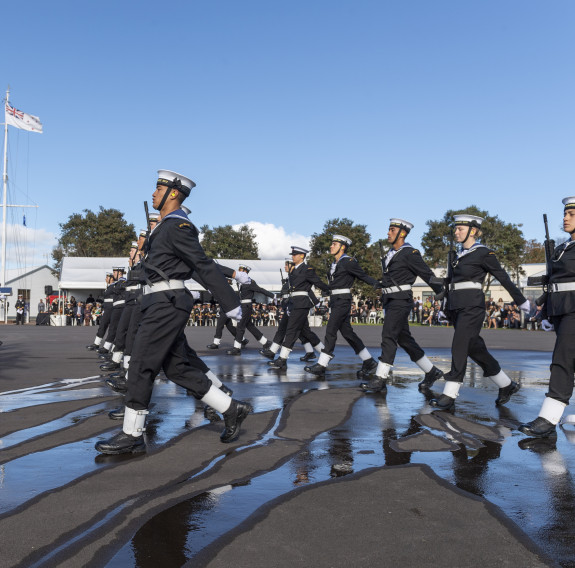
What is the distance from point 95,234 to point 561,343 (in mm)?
69888

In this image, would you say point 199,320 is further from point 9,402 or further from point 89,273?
point 9,402

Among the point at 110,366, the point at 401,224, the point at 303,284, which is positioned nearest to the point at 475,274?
the point at 401,224

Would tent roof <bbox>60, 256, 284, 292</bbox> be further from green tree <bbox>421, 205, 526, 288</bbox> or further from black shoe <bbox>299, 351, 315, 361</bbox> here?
black shoe <bbox>299, 351, 315, 361</bbox>

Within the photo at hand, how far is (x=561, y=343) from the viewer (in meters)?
5.90

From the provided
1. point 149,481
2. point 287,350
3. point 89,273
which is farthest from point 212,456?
point 89,273

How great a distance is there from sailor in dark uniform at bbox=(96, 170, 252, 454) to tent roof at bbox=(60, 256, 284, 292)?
1572 inches

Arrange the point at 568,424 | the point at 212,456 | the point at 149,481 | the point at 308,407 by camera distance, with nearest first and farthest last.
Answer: the point at 149,481
the point at 212,456
the point at 568,424
the point at 308,407

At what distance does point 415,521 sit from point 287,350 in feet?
27.1

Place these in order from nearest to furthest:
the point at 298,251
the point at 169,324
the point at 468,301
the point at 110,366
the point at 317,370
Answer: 1. the point at 169,324
2. the point at 468,301
3. the point at 317,370
4. the point at 110,366
5. the point at 298,251

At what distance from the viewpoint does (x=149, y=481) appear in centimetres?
422

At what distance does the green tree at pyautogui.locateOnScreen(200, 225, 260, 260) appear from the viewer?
75.2 m

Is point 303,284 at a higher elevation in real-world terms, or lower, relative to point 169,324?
higher

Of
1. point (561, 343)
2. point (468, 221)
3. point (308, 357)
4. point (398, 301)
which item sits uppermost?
point (468, 221)

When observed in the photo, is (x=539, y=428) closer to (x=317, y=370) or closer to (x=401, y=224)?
(x=401, y=224)
